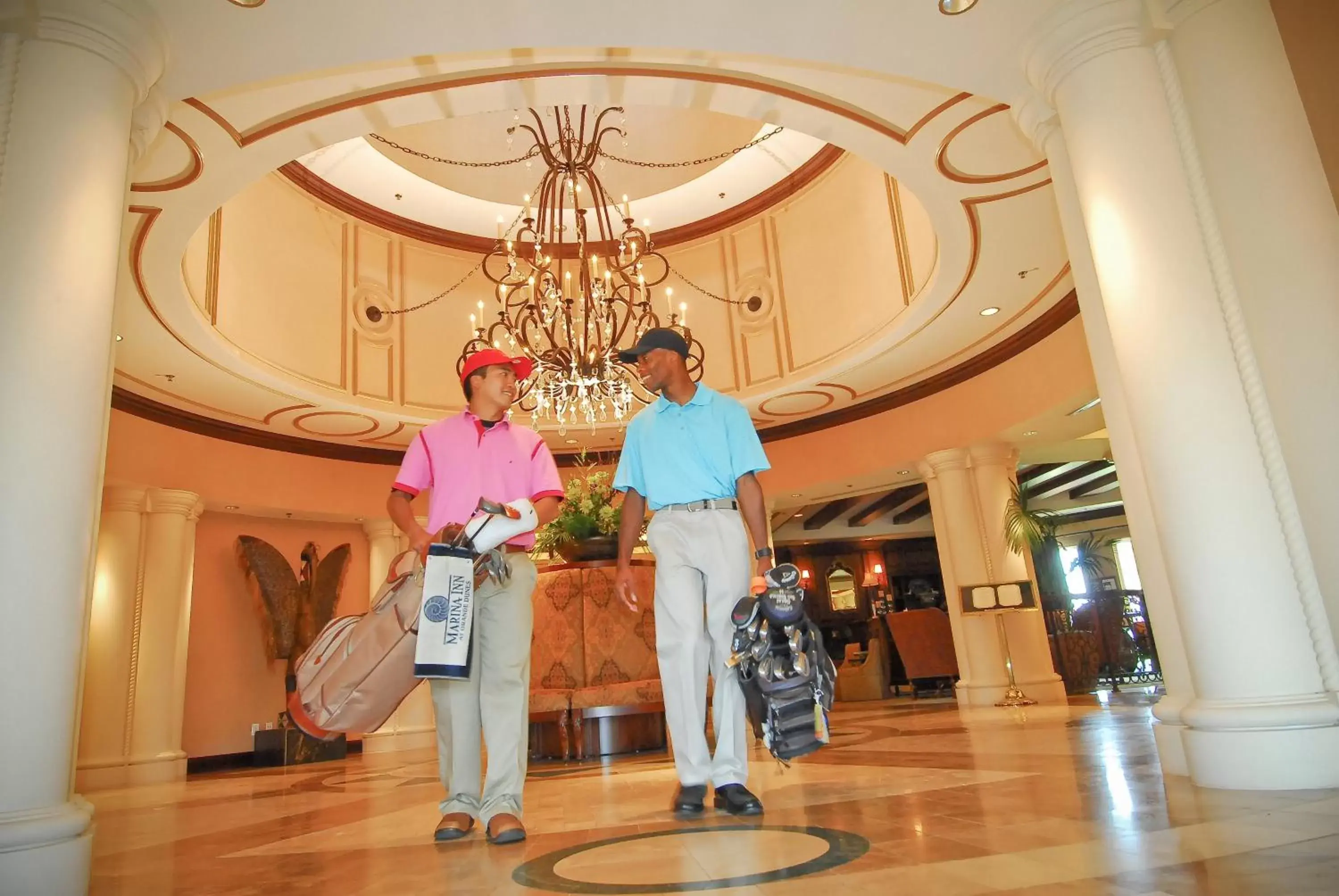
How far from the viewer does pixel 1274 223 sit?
264 cm

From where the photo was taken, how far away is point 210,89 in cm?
316

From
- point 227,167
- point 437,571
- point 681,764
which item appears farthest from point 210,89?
point 681,764

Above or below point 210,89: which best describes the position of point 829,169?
above

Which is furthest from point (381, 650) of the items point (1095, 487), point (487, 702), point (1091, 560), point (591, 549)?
point (1095, 487)

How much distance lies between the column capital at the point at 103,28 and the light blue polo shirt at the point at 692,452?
6.32 feet

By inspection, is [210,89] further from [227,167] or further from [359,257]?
[359,257]

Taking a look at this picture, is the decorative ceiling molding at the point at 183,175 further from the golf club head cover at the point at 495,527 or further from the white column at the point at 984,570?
the white column at the point at 984,570

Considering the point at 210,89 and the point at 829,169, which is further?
the point at 829,169

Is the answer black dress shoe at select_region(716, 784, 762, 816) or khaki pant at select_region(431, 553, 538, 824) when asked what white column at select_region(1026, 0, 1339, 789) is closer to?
black dress shoe at select_region(716, 784, 762, 816)

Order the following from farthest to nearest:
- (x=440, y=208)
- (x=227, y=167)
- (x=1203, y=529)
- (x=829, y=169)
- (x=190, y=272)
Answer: (x=440, y=208) → (x=829, y=169) → (x=190, y=272) → (x=227, y=167) → (x=1203, y=529)

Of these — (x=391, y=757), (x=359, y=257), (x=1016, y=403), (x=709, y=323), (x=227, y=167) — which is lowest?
(x=391, y=757)

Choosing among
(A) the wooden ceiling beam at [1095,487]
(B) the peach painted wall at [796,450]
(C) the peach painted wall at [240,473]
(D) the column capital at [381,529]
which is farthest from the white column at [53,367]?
(A) the wooden ceiling beam at [1095,487]

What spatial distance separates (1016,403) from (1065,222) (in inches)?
197

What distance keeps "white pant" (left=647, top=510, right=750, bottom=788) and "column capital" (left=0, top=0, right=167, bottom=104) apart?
7.15 feet
